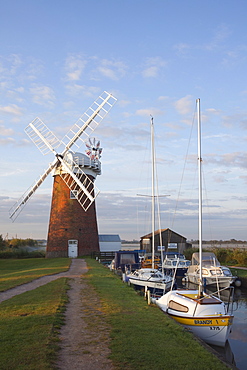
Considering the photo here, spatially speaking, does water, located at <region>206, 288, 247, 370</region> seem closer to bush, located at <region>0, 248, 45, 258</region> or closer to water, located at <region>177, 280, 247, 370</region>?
water, located at <region>177, 280, 247, 370</region>

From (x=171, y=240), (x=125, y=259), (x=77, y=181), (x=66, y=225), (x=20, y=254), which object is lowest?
(x=20, y=254)

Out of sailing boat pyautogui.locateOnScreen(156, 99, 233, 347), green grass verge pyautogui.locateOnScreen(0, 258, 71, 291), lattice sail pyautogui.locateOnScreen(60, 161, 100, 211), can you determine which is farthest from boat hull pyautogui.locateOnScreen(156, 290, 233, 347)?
lattice sail pyautogui.locateOnScreen(60, 161, 100, 211)

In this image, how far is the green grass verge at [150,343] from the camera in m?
8.64

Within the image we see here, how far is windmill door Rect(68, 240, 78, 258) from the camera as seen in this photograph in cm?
4759

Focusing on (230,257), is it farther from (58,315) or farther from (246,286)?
(58,315)

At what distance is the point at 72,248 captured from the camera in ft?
156

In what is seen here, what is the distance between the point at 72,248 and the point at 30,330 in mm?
37654

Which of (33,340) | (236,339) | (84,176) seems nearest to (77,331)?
(33,340)

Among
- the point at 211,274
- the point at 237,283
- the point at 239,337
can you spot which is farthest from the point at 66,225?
the point at 239,337

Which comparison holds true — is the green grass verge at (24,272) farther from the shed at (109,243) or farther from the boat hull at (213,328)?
the shed at (109,243)

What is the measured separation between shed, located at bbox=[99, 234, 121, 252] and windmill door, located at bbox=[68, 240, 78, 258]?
13.7 m

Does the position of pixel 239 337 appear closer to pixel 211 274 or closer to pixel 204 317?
pixel 204 317

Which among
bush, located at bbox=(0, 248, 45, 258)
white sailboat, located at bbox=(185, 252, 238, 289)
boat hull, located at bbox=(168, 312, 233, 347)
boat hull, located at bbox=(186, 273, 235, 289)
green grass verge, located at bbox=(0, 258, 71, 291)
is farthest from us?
bush, located at bbox=(0, 248, 45, 258)

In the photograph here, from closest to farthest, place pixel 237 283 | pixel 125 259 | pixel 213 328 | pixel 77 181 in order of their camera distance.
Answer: pixel 213 328
pixel 237 283
pixel 125 259
pixel 77 181
